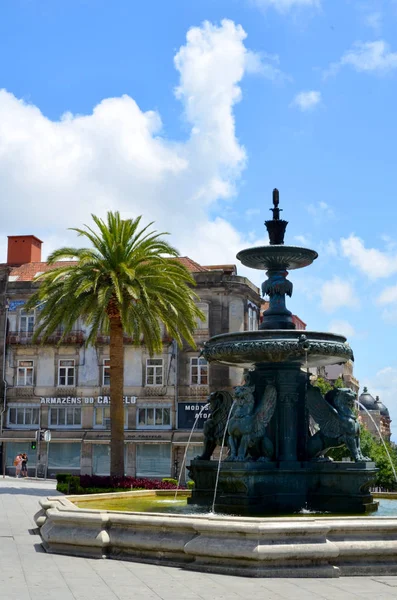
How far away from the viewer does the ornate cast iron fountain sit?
11789mm

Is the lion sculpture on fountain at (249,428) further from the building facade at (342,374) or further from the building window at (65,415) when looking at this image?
the building facade at (342,374)

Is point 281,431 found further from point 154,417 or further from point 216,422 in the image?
point 154,417

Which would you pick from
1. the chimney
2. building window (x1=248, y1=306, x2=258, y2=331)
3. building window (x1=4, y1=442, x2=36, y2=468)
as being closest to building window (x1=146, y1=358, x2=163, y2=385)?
building window (x1=248, y1=306, x2=258, y2=331)

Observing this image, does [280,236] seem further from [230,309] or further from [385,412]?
[385,412]

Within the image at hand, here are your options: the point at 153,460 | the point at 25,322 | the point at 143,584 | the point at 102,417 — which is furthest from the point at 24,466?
the point at 143,584

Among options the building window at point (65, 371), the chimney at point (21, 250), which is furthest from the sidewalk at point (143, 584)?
the chimney at point (21, 250)

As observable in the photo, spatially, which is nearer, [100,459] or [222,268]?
[100,459]

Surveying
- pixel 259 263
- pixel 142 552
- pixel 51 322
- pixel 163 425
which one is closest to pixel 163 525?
pixel 142 552

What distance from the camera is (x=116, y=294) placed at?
28.5 meters

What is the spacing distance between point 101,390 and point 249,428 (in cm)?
3728

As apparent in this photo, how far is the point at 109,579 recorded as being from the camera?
8.63m

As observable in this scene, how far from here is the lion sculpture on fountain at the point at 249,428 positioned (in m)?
12.0

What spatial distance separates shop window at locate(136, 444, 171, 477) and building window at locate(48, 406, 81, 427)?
4260 mm

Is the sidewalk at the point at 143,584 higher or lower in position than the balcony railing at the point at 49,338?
lower
